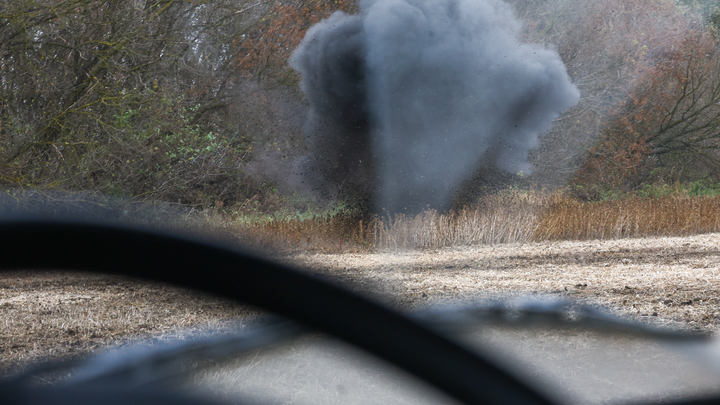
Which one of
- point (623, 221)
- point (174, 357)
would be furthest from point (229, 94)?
point (174, 357)

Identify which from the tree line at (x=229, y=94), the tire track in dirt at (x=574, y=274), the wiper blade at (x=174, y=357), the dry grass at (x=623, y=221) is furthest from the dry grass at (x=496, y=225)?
the wiper blade at (x=174, y=357)

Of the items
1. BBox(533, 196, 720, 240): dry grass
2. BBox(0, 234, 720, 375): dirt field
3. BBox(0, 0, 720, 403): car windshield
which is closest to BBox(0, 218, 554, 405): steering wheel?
BBox(0, 234, 720, 375): dirt field

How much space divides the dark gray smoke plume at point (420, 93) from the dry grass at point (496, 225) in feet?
2.43

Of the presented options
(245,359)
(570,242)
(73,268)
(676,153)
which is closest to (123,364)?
(245,359)

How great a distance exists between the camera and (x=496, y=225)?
6.59 meters

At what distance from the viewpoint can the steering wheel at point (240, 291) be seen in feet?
1.87

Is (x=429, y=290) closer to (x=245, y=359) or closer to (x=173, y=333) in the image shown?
(x=173, y=333)

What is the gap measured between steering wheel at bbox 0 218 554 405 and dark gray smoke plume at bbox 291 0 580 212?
662 cm

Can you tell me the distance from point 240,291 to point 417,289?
2607 millimetres

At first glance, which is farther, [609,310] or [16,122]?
[16,122]

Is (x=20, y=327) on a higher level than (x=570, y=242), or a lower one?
lower

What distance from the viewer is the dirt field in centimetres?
152

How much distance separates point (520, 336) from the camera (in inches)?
76.9

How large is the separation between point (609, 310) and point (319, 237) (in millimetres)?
3887
